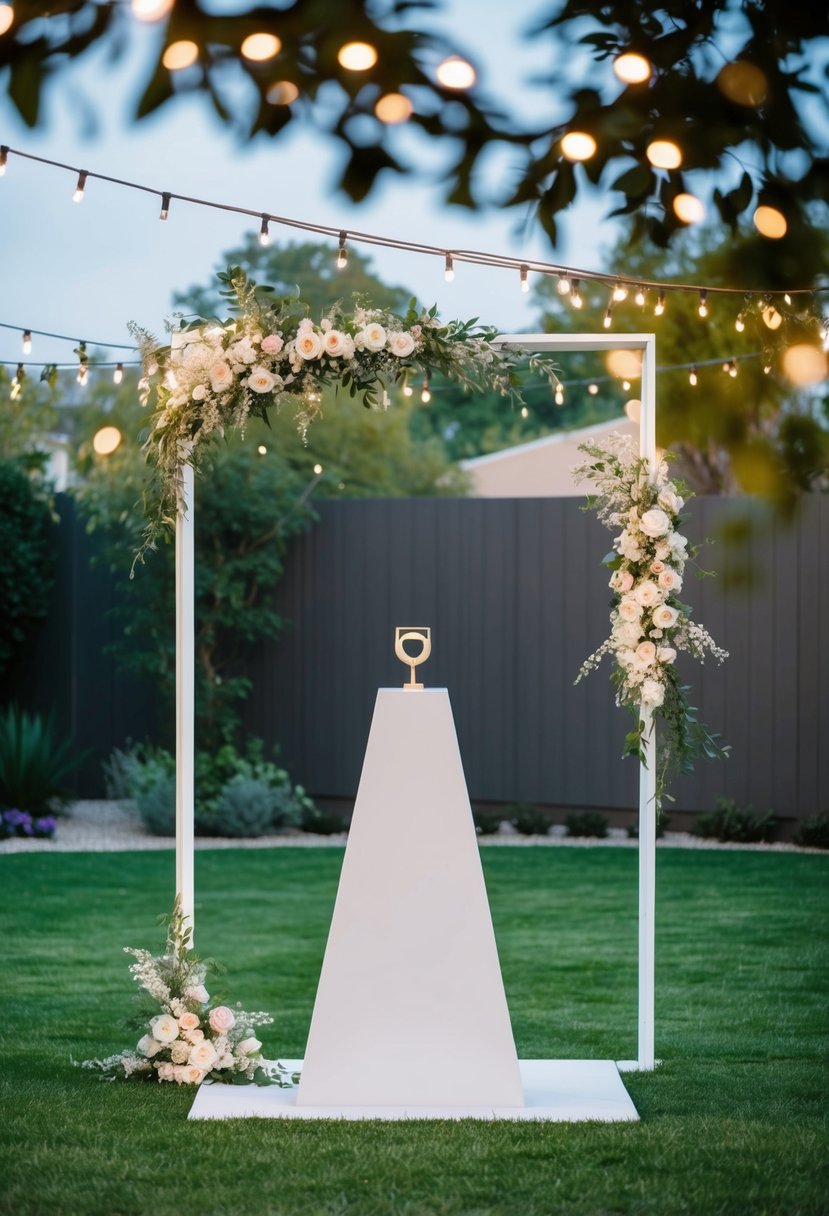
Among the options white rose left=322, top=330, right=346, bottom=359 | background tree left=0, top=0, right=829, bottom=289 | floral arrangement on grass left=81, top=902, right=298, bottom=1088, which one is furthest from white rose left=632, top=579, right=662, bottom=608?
background tree left=0, top=0, right=829, bottom=289

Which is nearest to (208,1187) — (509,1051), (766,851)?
(509,1051)

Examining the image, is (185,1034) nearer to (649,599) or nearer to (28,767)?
(649,599)

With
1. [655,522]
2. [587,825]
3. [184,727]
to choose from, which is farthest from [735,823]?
[184,727]

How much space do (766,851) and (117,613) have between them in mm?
4369

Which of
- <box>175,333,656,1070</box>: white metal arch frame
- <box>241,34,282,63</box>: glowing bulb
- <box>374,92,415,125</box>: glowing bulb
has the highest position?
<box>241,34,282,63</box>: glowing bulb

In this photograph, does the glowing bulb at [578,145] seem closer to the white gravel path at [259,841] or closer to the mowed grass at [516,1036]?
the mowed grass at [516,1036]

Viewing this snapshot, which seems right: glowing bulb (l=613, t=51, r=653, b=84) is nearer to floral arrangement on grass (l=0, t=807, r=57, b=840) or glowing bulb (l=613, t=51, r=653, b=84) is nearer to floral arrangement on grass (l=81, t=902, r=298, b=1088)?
floral arrangement on grass (l=81, t=902, r=298, b=1088)

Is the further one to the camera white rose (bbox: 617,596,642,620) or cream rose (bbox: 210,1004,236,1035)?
white rose (bbox: 617,596,642,620)

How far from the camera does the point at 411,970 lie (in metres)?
4.00

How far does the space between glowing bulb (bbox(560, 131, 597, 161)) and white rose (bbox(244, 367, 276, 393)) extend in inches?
101

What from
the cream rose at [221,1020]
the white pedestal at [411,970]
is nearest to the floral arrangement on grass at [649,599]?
the white pedestal at [411,970]

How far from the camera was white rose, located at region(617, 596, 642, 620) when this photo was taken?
14.4ft

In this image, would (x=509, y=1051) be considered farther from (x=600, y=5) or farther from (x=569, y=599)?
Result: (x=569, y=599)

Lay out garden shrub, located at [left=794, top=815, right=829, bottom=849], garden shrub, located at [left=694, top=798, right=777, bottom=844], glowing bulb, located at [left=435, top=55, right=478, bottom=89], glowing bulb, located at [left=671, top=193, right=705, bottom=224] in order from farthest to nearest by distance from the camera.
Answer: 1. garden shrub, located at [left=694, top=798, right=777, bottom=844]
2. garden shrub, located at [left=794, top=815, right=829, bottom=849]
3. glowing bulb, located at [left=671, top=193, right=705, bottom=224]
4. glowing bulb, located at [left=435, top=55, right=478, bottom=89]
